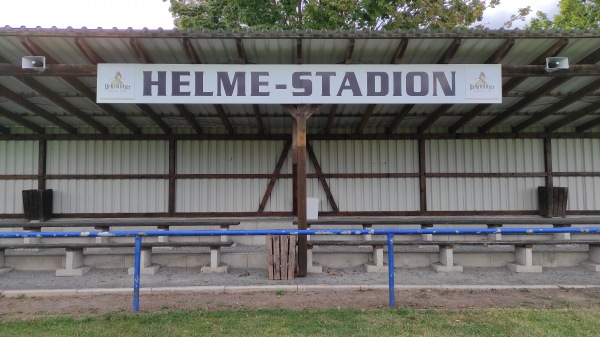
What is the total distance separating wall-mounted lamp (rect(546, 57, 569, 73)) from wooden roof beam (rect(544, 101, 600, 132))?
12.0 ft

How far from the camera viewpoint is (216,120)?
10.8 metres

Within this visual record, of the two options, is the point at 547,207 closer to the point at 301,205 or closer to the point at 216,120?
the point at 301,205

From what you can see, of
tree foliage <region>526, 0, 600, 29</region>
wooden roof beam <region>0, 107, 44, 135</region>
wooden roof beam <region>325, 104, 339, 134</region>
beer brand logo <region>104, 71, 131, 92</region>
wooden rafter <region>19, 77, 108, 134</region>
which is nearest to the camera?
beer brand logo <region>104, 71, 131, 92</region>

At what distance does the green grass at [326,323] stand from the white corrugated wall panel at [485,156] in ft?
21.6

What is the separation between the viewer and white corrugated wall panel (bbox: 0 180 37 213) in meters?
11.1

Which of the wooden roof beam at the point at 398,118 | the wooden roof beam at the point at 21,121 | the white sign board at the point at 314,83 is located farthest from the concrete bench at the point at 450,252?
the wooden roof beam at the point at 21,121

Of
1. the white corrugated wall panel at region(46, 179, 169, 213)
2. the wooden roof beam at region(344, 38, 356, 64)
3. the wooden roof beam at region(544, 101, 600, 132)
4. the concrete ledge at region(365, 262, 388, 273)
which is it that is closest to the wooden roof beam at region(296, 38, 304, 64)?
the wooden roof beam at region(344, 38, 356, 64)

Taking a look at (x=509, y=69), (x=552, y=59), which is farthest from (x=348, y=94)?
(x=552, y=59)

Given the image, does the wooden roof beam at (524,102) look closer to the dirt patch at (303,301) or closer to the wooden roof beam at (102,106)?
the dirt patch at (303,301)

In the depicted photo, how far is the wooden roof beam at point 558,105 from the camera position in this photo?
807 cm

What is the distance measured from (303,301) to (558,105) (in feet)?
25.0

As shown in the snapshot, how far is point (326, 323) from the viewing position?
4777mm

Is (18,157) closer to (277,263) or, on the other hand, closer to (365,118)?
(277,263)

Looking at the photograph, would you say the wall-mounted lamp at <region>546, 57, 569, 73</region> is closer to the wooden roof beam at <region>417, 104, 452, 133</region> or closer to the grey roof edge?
the grey roof edge
